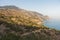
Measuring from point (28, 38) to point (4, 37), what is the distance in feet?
6.07

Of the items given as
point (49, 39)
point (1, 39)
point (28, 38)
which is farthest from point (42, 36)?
point (1, 39)

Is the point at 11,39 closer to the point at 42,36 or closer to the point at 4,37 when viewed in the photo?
the point at 4,37

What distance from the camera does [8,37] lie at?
12773mm

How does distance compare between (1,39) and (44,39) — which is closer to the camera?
(1,39)

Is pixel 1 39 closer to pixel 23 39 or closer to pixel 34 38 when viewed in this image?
pixel 23 39

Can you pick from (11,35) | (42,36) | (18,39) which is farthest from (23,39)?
(42,36)

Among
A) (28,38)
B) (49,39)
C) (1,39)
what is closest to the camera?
(1,39)

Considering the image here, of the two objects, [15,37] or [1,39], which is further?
[15,37]

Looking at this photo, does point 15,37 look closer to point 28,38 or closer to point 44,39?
point 28,38

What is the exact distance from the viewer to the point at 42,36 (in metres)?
14.3

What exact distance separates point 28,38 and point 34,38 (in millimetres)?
491

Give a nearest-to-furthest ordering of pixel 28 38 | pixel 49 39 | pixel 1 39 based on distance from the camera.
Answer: pixel 1 39 → pixel 28 38 → pixel 49 39

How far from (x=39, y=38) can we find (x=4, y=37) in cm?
281

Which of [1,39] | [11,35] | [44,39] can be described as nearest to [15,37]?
[11,35]
